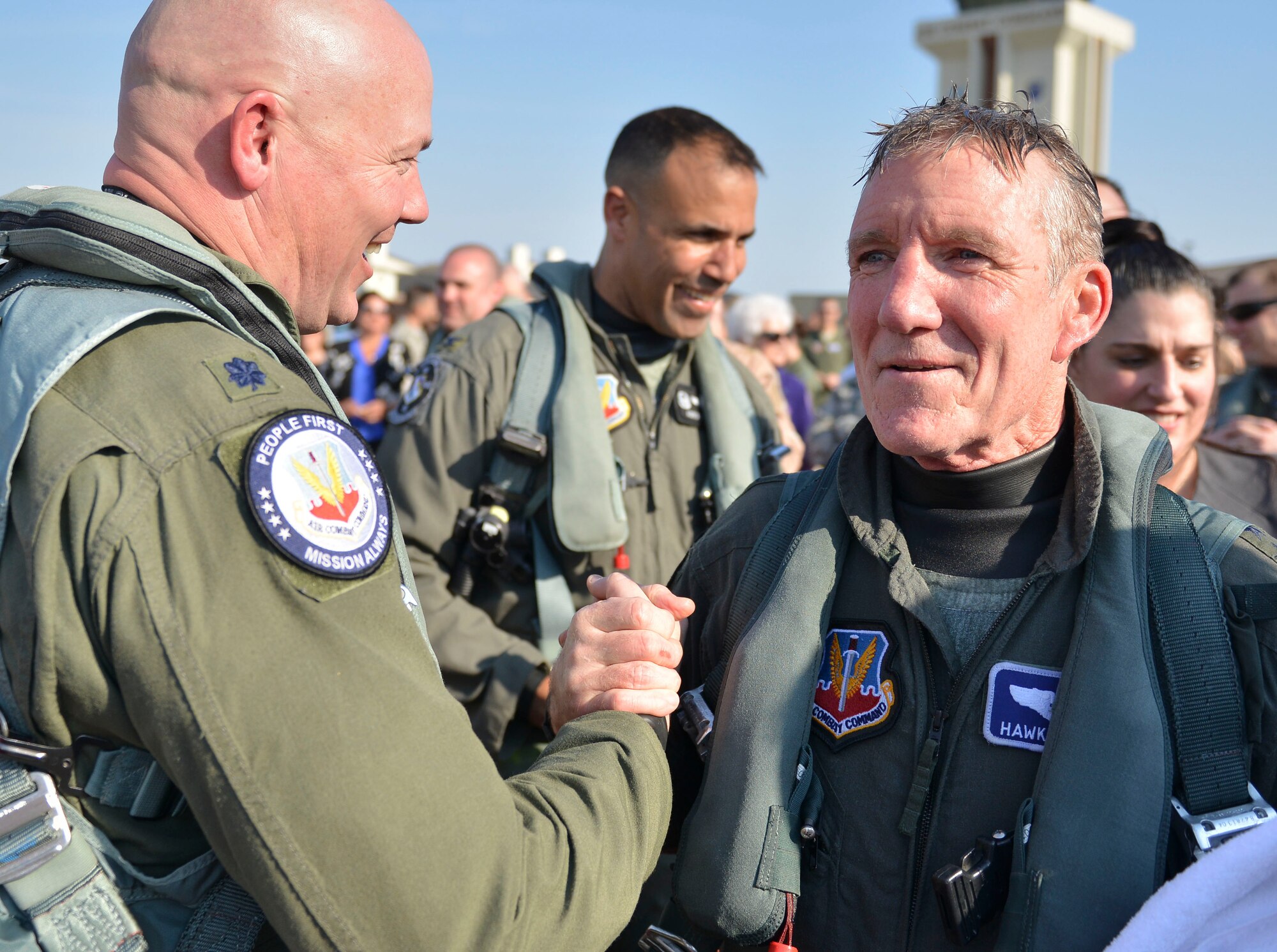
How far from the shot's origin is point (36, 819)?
128 centimetres

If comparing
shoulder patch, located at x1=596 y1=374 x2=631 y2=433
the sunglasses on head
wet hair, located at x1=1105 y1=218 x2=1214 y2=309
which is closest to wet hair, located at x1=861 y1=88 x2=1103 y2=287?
wet hair, located at x1=1105 y1=218 x2=1214 y2=309

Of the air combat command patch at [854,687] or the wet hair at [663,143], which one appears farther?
the wet hair at [663,143]

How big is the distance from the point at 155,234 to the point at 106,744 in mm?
702

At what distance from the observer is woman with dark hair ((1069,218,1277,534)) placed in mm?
2902

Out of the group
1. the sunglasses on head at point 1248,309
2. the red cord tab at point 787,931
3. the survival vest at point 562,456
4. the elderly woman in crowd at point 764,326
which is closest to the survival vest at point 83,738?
the red cord tab at point 787,931

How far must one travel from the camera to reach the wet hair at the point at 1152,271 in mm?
2920

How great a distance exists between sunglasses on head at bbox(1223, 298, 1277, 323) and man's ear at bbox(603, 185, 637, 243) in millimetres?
3135

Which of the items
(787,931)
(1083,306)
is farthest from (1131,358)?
(787,931)

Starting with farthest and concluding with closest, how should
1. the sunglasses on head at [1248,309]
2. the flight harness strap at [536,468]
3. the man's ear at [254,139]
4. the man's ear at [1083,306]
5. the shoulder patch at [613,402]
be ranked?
the sunglasses on head at [1248,309]
the shoulder patch at [613,402]
the flight harness strap at [536,468]
the man's ear at [1083,306]
the man's ear at [254,139]

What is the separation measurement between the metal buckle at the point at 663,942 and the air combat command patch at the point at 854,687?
0.43 meters

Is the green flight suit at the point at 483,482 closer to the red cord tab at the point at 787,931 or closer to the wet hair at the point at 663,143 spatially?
the wet hair at the point at 663,143

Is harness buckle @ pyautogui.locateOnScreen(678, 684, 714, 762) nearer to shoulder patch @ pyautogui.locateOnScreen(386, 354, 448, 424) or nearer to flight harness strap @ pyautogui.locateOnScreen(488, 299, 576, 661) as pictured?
flight harness strap @ pyautogui.locateOnScreen(488, 299, 576, 661)

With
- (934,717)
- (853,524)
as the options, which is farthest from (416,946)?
(853,524)

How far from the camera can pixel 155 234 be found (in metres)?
1.47
